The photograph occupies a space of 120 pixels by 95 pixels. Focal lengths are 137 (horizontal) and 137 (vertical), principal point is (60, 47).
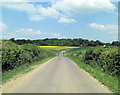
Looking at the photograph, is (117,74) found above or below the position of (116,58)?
below

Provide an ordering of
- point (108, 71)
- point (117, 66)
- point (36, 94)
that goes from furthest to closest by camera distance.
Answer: point (108, 71)
point (117, 66)
point (36, 94)

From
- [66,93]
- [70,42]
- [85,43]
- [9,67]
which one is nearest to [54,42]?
[70,42]

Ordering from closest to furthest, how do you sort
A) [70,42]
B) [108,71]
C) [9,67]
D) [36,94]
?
[36,94], [108,71], [9,67], [70,42]

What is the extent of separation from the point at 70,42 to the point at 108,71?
122738mm

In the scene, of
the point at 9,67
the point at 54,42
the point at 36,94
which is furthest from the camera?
the point at 54,42

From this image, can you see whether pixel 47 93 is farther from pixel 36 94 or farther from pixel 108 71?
pixel 108 71

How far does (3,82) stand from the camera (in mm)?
9234

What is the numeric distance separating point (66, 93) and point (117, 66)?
6398 mm

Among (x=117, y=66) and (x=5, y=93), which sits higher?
(x=117, y=66)

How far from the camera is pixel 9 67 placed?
13766 mm

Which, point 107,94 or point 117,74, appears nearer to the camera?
point 107,94

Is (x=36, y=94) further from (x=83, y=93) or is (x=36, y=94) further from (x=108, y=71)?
(x=108, y=71)

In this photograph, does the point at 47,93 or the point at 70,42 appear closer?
the point at 47,93

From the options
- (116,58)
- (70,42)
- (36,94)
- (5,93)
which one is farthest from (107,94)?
(70,42)
